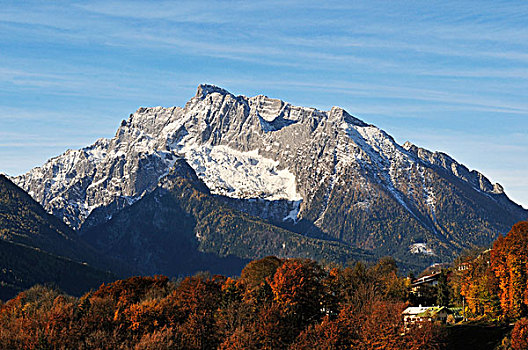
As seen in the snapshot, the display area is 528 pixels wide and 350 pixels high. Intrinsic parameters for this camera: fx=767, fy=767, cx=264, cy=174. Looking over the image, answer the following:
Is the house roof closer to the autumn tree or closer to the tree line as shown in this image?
the tree line

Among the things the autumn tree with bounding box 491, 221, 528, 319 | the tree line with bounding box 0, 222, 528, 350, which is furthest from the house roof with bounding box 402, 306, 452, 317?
the autumn tree with bounding box 491, 221, 528, 319

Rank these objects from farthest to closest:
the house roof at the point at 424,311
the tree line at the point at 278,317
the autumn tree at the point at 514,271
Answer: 1. the house roof at the point at 424,311
2. the autumn tree at the point at 514,271
3. the tree line at the point at 278,317

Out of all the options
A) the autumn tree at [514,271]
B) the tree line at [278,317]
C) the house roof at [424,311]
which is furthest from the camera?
the house roof at [424,311]

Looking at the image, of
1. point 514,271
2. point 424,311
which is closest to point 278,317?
point 424,311

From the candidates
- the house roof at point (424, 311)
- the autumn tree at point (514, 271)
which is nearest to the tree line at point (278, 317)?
the autumn tree at point (514, 271)

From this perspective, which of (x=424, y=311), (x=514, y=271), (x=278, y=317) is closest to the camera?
(x=278, y=317)

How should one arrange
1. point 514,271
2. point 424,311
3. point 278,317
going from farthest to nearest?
1. point 424,311
2. point 514,271
3. point 278,317

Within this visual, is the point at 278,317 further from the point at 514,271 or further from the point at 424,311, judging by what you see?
the point at 514,271

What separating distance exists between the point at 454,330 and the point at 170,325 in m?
64.1

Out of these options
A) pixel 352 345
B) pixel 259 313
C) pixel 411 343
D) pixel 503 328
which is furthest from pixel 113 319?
pixel 503 328

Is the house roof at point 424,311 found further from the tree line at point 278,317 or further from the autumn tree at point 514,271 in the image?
the autumn tree at point 514,271

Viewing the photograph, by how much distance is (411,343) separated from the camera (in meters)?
151

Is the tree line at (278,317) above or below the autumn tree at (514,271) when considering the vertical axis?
below

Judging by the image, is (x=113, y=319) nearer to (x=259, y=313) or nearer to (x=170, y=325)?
(x=170, y=325)
